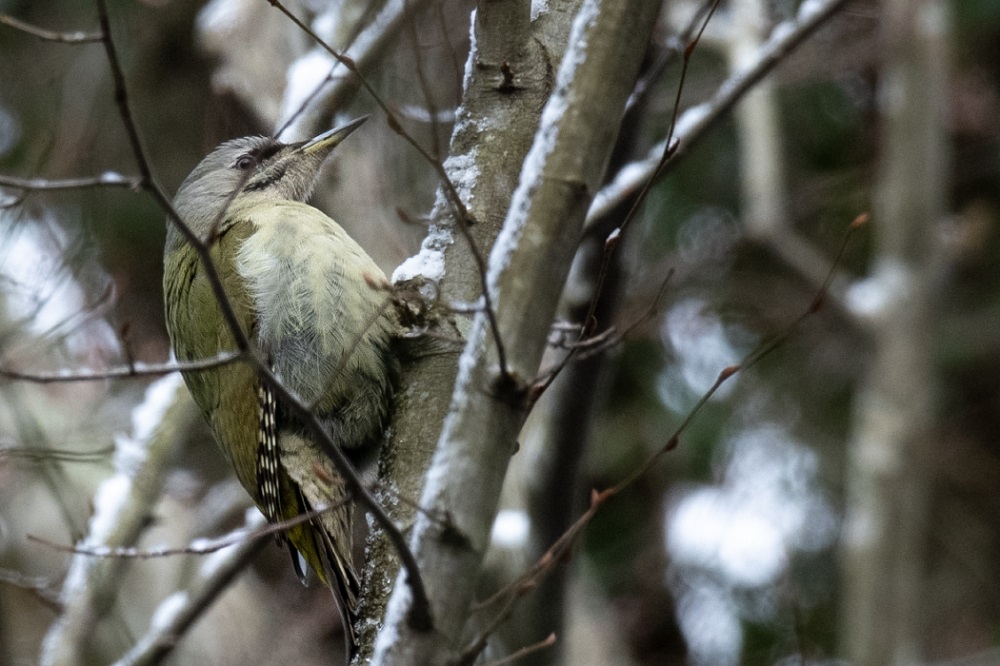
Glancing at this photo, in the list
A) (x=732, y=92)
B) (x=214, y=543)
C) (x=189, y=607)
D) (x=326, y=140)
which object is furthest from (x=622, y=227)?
(x=189, y=607)

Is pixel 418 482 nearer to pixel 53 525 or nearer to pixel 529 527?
pixel 529 527

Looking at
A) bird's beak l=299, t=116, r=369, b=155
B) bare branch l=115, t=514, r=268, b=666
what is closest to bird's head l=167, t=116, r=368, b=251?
bird's beak l=299, t=116, r=369, b=155

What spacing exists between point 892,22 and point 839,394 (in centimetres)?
356

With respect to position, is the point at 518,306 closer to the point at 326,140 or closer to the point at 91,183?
the point at 91,183

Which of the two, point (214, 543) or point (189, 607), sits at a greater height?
point (189, 607)

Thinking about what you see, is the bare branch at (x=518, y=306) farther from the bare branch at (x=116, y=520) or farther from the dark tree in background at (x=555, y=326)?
the bare branch at (x=116, y=520)

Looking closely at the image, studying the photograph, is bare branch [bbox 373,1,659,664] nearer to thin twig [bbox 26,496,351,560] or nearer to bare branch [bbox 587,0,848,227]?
thin twig [bbox 26,496,351,560]

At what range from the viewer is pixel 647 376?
28.6 feet

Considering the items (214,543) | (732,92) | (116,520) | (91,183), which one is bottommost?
(214,543)

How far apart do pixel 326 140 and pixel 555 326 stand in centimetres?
182

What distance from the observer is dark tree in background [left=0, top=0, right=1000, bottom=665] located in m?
1.96

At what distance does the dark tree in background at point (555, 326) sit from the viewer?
1960 millimetres

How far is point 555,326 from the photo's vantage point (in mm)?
2973

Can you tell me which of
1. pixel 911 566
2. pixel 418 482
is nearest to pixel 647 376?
pixel 911 566
